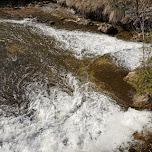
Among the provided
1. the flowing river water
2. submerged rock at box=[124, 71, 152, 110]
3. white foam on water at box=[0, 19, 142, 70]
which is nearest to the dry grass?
white foam on water at box=[0, 19, 142, 70]

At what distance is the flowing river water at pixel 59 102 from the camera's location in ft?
23.1

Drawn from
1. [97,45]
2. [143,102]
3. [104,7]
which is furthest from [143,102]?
[104,7]

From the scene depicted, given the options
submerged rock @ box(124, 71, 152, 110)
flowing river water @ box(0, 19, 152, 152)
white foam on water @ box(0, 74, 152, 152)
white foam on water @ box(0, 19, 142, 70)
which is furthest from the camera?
white foam on water @ box(0, 19, 142, 70)

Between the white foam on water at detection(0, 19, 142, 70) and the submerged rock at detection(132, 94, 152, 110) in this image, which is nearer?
the submerged rock at detection(132, 94, 152, 110)

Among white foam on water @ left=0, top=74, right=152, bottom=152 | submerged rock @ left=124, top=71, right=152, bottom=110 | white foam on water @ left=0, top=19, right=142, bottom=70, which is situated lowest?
white foam on water @ left=0, top=74, right=152, bottom=152

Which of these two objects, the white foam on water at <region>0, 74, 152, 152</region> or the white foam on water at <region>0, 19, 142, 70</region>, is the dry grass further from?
the white foam on water at <region>0, 74, 152, 152</region>

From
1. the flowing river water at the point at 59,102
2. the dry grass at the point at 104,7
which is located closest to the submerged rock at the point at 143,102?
the flowing river water at the point at 59,102

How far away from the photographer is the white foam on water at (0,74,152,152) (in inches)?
272

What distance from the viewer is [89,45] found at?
1314cm

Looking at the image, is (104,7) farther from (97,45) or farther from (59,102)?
(59,102)

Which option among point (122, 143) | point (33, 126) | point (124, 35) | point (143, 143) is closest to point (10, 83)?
point (33, 126)

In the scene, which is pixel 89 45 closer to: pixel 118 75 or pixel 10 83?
pixel 118 75

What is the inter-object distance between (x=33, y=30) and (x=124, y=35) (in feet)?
29.0

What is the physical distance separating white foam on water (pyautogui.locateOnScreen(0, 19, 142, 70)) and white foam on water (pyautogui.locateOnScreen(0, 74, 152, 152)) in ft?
13.2
